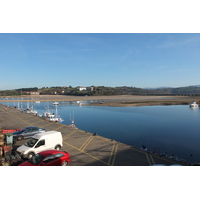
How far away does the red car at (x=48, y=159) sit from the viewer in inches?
386

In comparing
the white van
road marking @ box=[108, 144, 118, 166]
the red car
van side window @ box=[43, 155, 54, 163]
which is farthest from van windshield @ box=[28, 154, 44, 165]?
road marking @ box=[108, 144, 118, 166]

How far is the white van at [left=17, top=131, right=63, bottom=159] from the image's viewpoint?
41.4 ft

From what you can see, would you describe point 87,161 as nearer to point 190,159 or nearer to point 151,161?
point 151,161

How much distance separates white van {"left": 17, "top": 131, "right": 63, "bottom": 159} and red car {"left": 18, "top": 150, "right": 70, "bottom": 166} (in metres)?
2.62

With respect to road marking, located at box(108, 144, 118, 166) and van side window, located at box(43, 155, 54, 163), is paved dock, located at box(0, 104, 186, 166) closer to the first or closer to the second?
road marking, located at box(108, 144, 118, 166)

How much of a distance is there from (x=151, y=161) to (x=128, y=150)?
9.53 feet

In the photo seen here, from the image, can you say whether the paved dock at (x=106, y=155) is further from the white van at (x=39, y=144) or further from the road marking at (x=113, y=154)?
the white van at (x=39, y=144)

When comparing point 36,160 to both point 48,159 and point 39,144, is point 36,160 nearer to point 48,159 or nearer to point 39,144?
point 48,159

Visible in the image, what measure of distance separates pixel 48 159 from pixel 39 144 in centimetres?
366

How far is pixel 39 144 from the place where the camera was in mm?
13242

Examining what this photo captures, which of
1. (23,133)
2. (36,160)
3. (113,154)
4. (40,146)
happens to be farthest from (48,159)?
(23,133)

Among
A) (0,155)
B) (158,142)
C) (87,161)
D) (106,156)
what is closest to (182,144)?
(158,142)

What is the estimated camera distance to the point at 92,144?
1653 centimetres

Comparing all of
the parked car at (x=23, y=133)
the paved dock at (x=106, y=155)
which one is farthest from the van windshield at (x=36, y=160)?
the parked car at (x=23, y=133)
